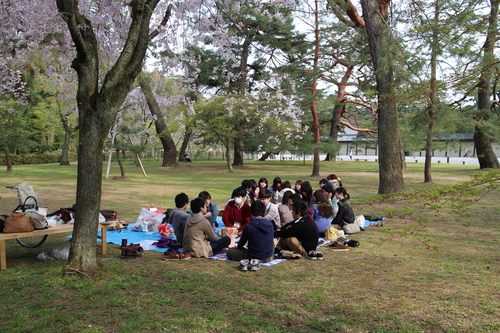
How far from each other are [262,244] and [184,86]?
24.3m

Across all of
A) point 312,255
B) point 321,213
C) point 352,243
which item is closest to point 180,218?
point 312,255

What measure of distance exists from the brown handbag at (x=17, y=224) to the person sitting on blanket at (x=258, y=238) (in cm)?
265

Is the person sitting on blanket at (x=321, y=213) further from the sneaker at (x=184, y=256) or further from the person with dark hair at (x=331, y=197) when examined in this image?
the sneaker at (x=184, y=256)

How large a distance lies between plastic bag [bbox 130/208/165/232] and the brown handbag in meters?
2.73

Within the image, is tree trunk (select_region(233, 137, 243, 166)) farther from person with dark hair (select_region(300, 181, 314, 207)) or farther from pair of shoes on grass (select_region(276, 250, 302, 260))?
pair of shoes on grass (select_region(276, 250, 302, 260))

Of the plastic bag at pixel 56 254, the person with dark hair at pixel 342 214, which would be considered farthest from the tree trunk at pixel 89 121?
the person with dark hair at pixel 342 214

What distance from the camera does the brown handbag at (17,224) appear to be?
14.7ft

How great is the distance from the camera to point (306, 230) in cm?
549

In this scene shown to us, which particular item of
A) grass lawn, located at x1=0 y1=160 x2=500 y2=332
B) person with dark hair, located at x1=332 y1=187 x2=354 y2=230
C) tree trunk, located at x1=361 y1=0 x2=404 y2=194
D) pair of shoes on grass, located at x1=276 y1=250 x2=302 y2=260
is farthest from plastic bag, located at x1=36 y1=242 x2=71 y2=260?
tree trunk, located at x1=361 y1=0 x2=404 y2=194

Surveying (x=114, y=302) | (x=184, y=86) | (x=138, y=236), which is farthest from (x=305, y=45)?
(x=114, y=302)

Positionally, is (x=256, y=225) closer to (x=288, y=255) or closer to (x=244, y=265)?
(x=244, y=265)

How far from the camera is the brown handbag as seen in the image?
447cm

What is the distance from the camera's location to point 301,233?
552 centimetres

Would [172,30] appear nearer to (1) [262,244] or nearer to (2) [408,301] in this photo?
(1) [262,244]
